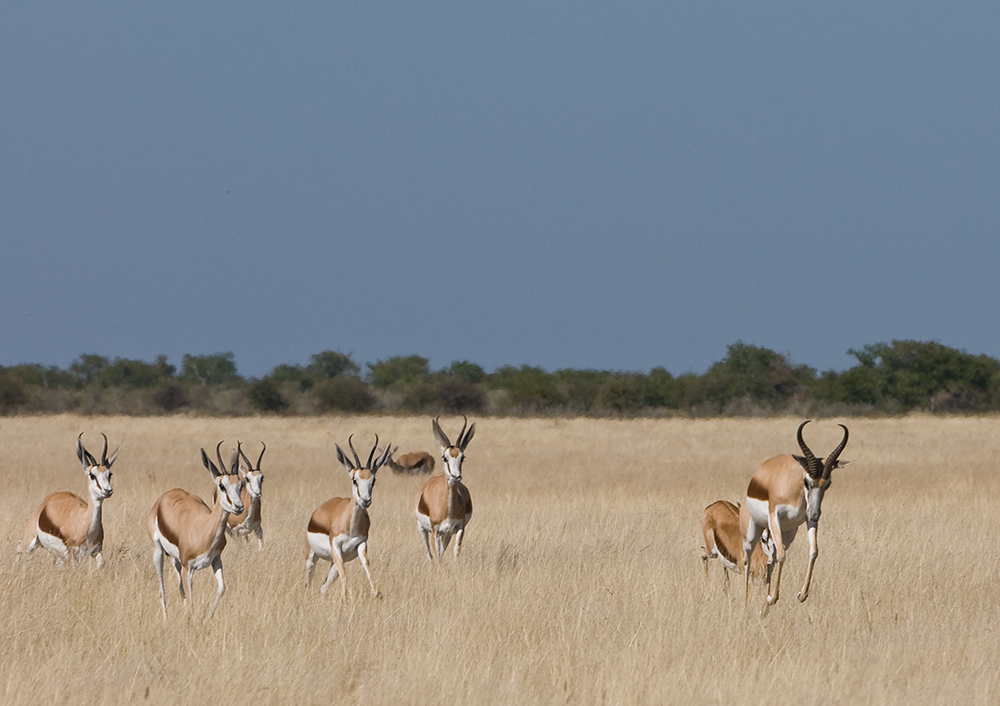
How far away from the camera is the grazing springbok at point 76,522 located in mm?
9836

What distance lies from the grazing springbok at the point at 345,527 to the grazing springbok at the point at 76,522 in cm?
177

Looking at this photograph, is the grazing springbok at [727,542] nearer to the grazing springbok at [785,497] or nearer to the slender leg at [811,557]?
the grazing springbok at [785,497]

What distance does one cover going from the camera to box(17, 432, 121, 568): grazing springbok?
387 inches

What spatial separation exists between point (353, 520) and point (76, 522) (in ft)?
8.90

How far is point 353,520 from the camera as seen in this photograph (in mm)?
9352

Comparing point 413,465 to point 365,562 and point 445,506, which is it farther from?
point 365,562

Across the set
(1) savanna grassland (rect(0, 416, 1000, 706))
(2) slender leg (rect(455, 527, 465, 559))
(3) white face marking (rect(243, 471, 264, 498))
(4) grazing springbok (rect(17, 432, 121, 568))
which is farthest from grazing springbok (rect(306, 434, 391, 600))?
(4) grazing springbok (rect(17, 432, 121, 568))

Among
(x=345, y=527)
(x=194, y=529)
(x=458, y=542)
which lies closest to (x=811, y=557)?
(x=345, y=527)

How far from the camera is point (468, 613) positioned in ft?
26.7

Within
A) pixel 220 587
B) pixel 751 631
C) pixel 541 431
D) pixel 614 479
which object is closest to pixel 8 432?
pixel 541 431

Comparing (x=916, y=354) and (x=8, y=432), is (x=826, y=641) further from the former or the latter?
(x=916, y=354)

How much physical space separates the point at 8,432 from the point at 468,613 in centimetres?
2747

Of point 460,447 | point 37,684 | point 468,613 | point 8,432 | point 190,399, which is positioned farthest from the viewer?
point 190,399

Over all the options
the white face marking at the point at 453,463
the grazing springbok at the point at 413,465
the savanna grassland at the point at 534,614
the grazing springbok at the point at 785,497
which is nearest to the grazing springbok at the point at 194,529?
the savanna grassland at the point at 534,614
